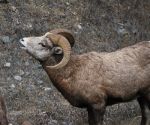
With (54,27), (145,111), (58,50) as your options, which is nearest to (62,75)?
(58,50)

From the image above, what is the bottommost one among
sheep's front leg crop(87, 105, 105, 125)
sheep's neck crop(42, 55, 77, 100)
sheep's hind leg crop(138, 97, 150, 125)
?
sheep's hind leg crop(138, 97, 150, 125)

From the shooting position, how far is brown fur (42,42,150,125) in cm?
1102

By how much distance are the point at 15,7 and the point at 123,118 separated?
754 centimetres

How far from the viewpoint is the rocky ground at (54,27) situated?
531 inches

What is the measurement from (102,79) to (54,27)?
8.18 meters

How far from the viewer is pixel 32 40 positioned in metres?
11.2

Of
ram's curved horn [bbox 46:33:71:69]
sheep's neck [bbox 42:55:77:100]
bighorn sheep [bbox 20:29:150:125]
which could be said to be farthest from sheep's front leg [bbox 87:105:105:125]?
ram's curved horn [bbox 46:33:71:69]

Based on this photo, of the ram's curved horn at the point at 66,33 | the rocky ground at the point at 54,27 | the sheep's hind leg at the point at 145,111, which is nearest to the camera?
the ram's curved horn at the point at 66,33

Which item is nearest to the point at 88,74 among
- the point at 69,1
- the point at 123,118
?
→ the point at 123,118

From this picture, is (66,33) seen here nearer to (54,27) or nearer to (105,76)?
(105,76)

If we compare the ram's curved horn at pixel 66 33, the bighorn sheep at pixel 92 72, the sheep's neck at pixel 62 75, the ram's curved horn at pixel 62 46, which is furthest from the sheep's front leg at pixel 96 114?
the ram's curved horn at pixel 66 33

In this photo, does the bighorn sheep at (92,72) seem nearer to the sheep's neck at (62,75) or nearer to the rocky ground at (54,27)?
the sheep's neck at (62,75)

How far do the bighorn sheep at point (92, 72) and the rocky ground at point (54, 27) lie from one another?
1.62 m

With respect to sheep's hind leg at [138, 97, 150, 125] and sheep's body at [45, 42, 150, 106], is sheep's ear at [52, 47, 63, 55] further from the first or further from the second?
sheep's hind leg at [138, 97, 150, 125]
